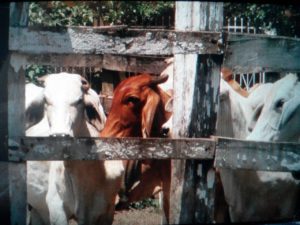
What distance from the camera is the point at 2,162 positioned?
377 centimetres

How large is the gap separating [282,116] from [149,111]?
88 centimetres

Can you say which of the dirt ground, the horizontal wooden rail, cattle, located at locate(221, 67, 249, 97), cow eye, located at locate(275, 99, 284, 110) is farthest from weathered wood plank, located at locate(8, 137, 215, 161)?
the dirt ground

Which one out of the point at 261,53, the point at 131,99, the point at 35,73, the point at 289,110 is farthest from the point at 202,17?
the point at 35,73

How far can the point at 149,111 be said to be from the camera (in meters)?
4.70

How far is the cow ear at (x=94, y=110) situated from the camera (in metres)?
4.64

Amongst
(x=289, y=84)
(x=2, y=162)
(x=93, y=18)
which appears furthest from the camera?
(x=289, y=84)

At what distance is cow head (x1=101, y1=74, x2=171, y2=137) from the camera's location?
449 centimetres

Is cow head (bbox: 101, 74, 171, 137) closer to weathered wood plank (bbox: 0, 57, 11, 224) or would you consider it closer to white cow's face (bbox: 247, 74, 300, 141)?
white cow's face (bbox: 247, 74, 300, 141)

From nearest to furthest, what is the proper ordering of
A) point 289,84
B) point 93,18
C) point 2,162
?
point 2,162 → point 93,18 → point 289,84

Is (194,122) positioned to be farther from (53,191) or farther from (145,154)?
(53,191)

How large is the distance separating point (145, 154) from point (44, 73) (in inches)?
53.1

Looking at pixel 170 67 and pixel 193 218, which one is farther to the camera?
pixel 170 67

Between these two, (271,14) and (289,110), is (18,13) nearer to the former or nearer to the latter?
(271,14)

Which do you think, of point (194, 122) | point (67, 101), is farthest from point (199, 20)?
point (67, 101)
